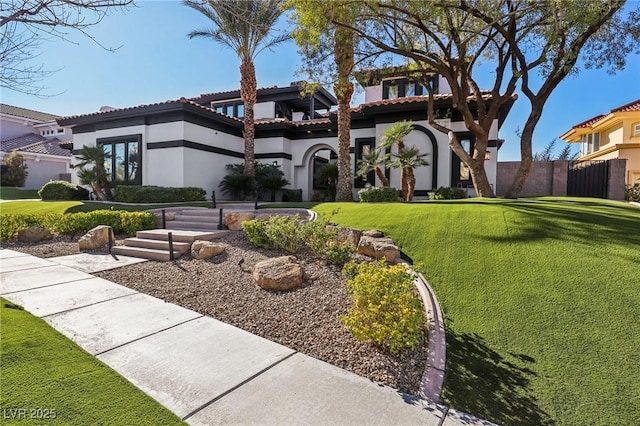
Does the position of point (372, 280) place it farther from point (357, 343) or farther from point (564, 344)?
point (564, 344)

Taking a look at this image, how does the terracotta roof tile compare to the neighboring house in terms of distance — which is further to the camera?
the terracotta roof tile

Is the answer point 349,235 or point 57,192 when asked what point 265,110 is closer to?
point 57,192

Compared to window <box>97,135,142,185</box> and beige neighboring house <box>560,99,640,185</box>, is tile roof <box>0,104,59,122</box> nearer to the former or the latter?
window <box>97,135,142,185</box>

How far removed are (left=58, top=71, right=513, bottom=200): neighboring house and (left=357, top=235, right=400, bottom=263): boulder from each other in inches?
355

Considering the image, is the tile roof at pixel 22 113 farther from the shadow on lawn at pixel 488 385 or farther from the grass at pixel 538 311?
the shadow on lawn at pixel 488 385

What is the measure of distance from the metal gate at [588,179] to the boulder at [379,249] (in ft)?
49.9

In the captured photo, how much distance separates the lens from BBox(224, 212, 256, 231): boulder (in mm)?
8719

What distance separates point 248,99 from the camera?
56.9 ft

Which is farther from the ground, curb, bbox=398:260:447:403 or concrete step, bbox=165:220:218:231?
concrete step, bbox=165:220:218:231

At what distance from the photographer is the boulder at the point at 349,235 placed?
6.49 metres

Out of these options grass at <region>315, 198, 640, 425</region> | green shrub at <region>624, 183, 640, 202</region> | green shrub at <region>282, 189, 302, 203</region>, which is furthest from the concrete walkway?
green shrub at <region>624, 183, 640, 202</region>

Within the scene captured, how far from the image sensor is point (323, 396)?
2.68 m

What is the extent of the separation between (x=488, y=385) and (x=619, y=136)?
1066 inches

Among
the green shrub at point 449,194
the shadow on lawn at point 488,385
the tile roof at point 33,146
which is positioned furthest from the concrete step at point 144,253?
the tile roof at point 33,146
